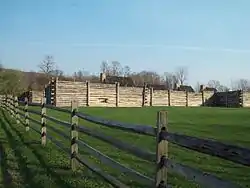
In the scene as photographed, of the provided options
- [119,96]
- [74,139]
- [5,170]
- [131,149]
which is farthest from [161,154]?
[119,96]

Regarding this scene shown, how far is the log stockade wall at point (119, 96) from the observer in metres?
40.1

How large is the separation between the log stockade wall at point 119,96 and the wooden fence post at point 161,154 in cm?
3528

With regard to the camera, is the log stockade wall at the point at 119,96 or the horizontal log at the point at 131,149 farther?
the log stockade wall at the point at 119,96

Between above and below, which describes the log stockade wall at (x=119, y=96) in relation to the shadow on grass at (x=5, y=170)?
above

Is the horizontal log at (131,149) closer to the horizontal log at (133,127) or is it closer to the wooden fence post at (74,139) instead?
the horizontal log at (133,127)

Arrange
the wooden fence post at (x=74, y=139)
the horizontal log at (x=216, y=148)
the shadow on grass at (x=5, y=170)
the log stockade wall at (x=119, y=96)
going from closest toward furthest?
the horizontal log at (x=216, y=148)
the shadow on grass at (x=5, y=170)
the wooden fence post at (x=74, y=139)
the log stockade wall at (x=119, y=96)

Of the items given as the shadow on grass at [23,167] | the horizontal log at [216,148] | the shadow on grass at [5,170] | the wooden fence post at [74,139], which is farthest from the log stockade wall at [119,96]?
the horizontal log at [216,148]

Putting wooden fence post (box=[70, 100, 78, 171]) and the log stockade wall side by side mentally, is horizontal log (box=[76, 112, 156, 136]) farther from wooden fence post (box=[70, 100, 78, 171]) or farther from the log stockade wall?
the log stockade wall

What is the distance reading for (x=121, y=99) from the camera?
148ft

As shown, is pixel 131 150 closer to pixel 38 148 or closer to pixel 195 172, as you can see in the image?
pixel 195 172

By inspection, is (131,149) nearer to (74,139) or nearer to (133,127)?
(133,127)

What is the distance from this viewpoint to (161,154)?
4312 mm

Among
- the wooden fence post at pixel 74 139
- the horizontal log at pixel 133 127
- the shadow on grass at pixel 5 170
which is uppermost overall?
the horizontal log at pixel 133 127

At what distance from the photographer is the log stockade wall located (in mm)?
40125
